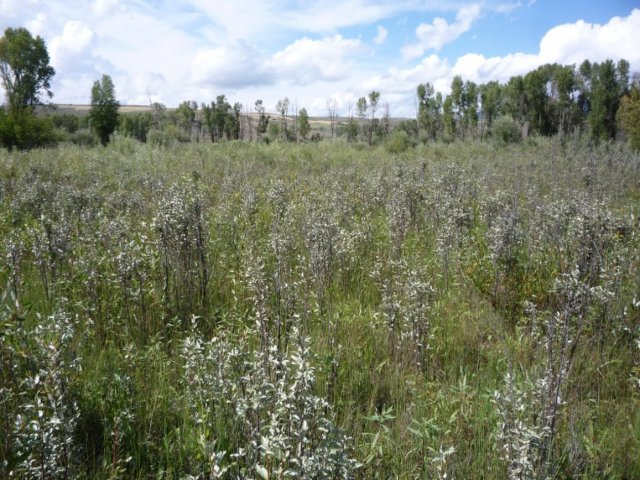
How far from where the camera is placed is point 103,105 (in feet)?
149

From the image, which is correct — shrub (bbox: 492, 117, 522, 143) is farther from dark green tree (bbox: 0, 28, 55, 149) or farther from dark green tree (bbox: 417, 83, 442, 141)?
dark green tree (bbox: 0, 28, 55, 149)

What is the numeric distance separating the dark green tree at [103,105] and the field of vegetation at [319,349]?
44.7m

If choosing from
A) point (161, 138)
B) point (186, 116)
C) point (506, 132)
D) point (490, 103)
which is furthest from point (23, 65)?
point (490, 103)

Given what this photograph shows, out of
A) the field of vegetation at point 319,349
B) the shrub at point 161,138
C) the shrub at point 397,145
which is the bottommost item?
the field of vegetation at point 319,349

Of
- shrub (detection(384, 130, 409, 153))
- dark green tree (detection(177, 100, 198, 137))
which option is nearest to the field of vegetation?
shrub (detection(384, 130, 409, 153))

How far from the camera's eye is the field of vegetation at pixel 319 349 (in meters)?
2.03

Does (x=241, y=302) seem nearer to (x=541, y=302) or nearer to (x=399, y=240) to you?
(x=399, y=240)

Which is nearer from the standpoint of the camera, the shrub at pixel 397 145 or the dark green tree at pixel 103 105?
the shrub at pixel 397 145

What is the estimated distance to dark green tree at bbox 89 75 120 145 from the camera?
45.0 meters

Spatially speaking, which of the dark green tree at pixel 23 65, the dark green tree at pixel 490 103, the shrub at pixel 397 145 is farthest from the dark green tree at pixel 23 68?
the dark green tree at pixel 490 103

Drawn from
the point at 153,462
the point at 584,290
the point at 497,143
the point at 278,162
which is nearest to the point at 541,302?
the point at 584,290

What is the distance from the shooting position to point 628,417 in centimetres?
281

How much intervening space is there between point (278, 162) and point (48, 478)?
1655 centimetres

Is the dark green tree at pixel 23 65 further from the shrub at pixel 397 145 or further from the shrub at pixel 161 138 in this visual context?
the shrub at pixel 397 145
